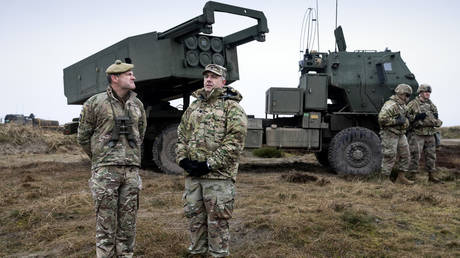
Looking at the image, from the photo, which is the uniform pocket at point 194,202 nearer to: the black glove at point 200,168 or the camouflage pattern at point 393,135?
the black glove at point 200,168

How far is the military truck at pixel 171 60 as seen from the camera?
28.8 ft

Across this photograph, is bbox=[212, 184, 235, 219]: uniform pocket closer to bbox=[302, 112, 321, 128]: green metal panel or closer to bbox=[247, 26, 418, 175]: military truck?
bbox=[247, 26, 418, 175]: military truck

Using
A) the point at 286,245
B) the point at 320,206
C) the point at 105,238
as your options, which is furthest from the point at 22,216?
the point at 320,206

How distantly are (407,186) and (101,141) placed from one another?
602cm

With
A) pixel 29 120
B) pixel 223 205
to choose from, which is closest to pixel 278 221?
pixel 223 205

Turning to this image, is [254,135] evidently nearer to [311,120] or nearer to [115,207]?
[311,120]

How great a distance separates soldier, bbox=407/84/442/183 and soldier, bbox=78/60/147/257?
632 centimetres

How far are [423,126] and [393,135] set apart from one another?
929 mm

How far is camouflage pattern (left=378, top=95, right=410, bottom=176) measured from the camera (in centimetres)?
752

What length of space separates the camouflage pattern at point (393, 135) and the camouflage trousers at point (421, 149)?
608 millimetres

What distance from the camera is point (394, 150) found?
7641 millimetres

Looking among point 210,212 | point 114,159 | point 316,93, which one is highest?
point 316,93

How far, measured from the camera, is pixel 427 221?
508cm

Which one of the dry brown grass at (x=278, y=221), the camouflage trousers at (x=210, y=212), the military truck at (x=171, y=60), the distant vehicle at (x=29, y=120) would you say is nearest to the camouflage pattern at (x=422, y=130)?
the dry brown grass at (x=278, y=221)
